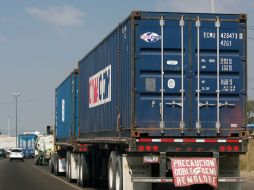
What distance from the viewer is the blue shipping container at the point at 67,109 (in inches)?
1069

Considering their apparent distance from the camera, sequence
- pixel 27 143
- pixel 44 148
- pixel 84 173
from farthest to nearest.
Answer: pixel 27 143, pixel 44 148, pixel 84 173

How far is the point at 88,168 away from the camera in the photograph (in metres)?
24.2

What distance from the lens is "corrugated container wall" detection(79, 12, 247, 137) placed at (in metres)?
15.6

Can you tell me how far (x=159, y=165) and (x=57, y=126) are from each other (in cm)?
2013

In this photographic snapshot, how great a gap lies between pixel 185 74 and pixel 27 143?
207 ft

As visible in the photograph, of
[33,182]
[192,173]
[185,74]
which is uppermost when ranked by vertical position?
[185,74]

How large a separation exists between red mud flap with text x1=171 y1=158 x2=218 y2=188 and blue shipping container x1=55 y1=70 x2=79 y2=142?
37.7ft

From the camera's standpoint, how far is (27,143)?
77.2 meters

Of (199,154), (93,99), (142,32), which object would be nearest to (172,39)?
(142,32)

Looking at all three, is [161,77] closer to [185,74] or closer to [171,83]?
[171,83]

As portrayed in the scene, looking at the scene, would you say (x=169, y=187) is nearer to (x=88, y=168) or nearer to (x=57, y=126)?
(x=88, y=168)

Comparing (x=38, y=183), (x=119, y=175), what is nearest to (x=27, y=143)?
(x=38, y=183)

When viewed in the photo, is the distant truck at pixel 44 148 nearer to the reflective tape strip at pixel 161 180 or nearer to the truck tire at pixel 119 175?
the truck tire at pixel 119 175

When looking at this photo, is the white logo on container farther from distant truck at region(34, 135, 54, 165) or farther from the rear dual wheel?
distant truck at region(34, 135, 54, 165)
